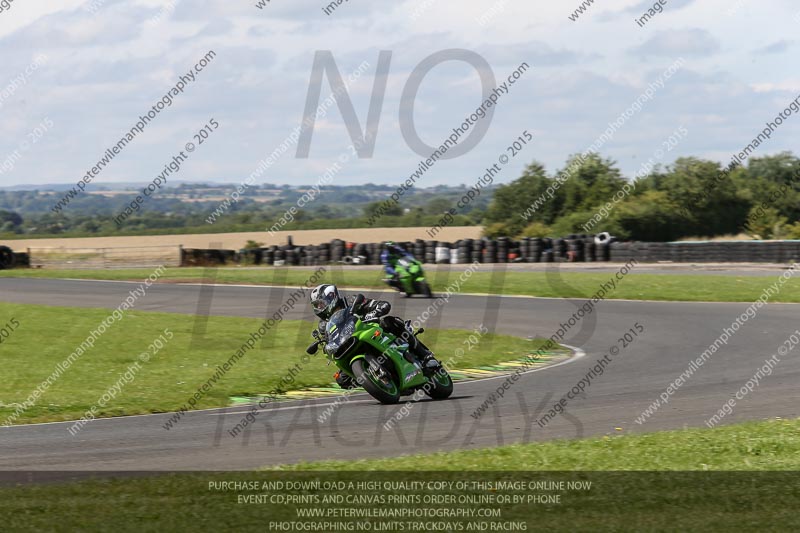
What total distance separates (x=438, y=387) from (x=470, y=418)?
158 centimetres

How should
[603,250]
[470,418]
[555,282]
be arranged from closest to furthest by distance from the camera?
[470,418], [555,282], [603,250]

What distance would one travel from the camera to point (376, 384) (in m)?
12.1

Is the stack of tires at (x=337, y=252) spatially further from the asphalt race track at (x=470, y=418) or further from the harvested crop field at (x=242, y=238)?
the asphalt race track at (x=470, y=418)

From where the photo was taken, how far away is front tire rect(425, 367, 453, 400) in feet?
41.5

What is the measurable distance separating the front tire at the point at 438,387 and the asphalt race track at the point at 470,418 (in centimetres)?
17

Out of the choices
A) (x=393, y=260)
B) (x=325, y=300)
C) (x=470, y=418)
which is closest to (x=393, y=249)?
(x=393, y=260)

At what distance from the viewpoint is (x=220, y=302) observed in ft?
91.6

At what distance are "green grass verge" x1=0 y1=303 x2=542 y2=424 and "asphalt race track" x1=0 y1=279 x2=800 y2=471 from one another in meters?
1.35

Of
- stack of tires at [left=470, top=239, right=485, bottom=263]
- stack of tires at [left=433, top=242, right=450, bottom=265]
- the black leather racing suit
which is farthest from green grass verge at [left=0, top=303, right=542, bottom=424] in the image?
stack of tires at [left=470, top=239, right=485, bottom=263]

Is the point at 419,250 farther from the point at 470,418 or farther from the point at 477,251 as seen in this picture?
the point at 470,418

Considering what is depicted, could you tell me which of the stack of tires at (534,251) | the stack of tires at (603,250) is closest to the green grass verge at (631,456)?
the stack of tires at (603,250)

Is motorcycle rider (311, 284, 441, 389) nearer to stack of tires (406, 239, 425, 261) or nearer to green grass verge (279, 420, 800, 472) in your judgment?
green grass verge (279, 420, 800, 472)

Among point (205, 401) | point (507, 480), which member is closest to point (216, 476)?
point (507, 480)

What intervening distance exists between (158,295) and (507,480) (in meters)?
24.4
